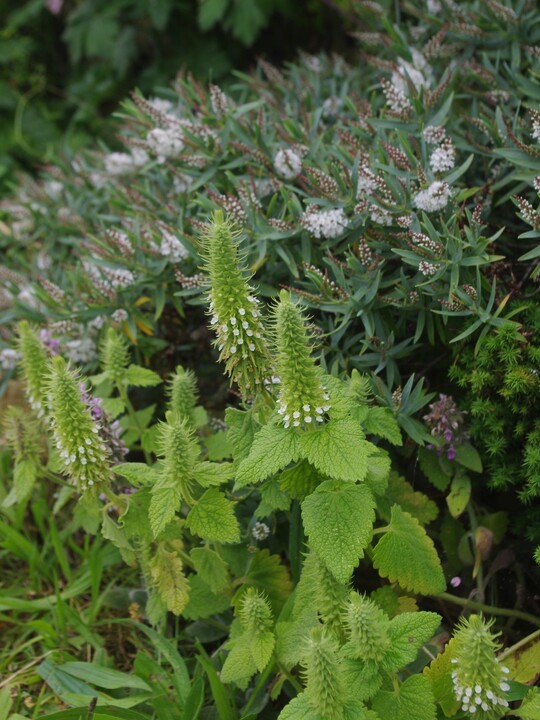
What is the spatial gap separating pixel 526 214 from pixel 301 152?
975 mm

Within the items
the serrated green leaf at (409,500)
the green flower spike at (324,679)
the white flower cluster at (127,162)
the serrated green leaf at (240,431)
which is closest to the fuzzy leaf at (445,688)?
the green flower spike at (324,679)

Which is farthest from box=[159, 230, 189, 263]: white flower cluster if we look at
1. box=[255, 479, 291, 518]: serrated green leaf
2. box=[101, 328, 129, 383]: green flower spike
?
box=[255, 479, 291, 518]: serrated green leaf

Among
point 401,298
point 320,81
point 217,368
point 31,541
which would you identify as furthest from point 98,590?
point 320,81

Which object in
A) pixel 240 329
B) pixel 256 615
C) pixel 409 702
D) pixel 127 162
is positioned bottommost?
pixel 409 702

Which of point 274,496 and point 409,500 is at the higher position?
point 274,496

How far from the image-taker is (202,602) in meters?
2.33

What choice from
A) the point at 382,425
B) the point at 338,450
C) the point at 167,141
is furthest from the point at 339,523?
the point at 167,141

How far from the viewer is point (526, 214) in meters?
2.29

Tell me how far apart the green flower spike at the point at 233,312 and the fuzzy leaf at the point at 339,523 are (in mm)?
342

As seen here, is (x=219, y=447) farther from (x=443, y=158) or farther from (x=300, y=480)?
(x=443, y=158)

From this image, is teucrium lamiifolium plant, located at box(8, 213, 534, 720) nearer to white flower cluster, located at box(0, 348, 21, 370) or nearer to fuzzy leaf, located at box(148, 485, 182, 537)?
fuzzy leaf, located at box(148, 485, 182, 537)

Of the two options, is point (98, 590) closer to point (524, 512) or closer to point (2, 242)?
point (524, 512)

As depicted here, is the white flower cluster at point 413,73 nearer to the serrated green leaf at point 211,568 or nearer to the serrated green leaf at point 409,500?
the serrated green leaf at point 409,500

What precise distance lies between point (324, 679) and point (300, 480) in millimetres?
505
